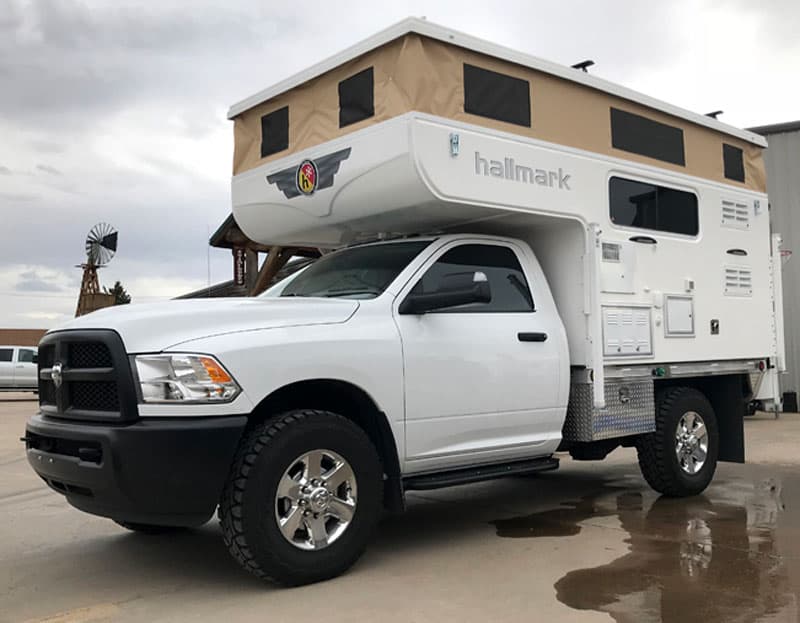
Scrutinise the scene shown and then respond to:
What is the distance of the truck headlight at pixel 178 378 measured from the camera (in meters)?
4.24

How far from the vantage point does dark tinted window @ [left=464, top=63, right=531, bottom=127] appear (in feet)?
18.6

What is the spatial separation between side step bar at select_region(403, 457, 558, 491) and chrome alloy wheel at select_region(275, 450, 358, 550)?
0.54m

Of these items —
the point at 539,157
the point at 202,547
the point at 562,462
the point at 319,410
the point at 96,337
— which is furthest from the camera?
the point at 562,462

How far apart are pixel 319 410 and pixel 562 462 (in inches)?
221

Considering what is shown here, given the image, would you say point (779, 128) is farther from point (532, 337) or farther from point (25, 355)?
point (25, 355)

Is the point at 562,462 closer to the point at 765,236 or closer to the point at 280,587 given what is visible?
the point at 765,236

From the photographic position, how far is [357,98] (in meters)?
5.72

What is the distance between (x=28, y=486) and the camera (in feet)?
27.5

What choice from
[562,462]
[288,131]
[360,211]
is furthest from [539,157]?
[562,462]

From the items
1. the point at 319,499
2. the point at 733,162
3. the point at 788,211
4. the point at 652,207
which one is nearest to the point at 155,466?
the point at 319,499

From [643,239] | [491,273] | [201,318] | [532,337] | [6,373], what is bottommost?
[6,373]

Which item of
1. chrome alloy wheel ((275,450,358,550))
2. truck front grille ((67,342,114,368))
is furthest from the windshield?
truck front grille ((67,342,114,368))

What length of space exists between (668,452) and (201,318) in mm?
4285

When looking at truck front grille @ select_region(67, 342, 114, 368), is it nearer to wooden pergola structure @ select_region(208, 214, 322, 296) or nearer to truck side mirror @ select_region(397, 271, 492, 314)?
truck side mirror @ select_region(397, 271, 492, 314)
